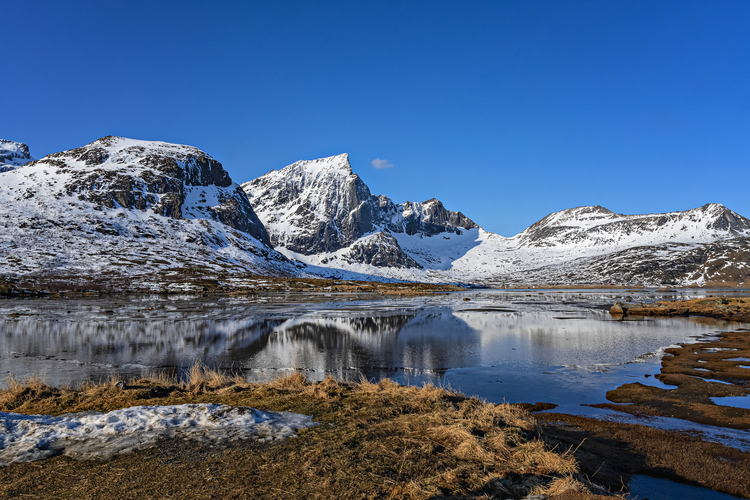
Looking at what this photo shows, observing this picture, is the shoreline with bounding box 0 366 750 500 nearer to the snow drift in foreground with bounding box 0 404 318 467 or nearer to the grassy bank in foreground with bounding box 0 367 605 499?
the grassy bank in foreground with bounding box 0 367 605 499

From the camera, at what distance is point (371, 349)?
26469 millimetres

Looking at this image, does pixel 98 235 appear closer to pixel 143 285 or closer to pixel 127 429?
pixel 143 285

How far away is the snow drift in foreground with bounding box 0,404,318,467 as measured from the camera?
7.84m

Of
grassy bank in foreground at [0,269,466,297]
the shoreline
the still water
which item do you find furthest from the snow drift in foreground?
grassy bank in foreground at [0,269,466,297]

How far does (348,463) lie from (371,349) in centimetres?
1898

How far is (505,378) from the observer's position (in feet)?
62.2

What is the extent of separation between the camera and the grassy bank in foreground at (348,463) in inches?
256

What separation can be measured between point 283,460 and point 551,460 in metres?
5.20

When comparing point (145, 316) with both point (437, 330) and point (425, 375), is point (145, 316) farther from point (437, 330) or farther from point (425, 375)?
point (425, 375)

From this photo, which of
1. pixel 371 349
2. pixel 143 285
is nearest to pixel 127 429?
pixel 371 349

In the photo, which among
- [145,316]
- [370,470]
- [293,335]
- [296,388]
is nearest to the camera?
[370,470]

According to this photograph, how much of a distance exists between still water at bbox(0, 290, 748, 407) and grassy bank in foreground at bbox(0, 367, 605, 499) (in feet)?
18.8

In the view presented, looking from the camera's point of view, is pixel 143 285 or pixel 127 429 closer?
pixel 127 429

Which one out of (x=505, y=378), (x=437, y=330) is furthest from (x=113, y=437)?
(x=437, y=330)
